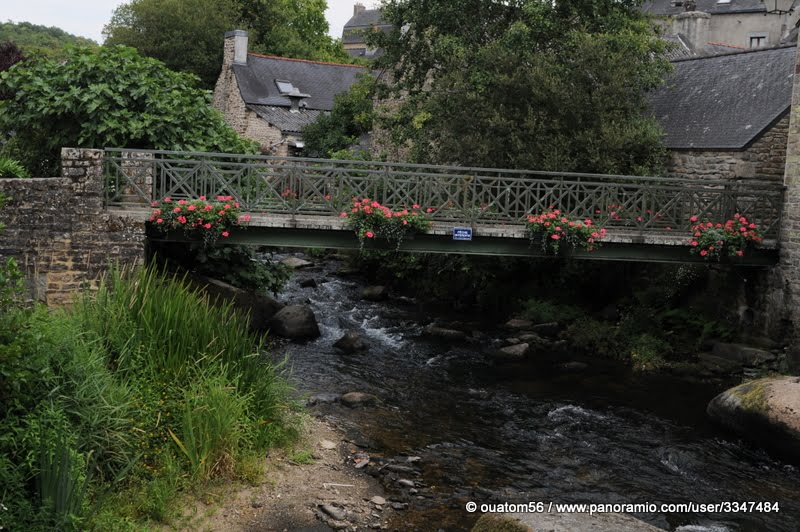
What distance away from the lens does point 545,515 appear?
6.56 m

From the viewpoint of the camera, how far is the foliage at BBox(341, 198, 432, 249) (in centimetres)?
1256

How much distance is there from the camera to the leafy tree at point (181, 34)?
3750 cm

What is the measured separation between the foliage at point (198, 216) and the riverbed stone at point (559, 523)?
274 inches

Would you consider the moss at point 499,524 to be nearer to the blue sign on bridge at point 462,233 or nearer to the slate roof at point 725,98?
the blue sign on bridge at point 462,233

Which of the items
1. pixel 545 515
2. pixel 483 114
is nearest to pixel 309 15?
pixel 483 114

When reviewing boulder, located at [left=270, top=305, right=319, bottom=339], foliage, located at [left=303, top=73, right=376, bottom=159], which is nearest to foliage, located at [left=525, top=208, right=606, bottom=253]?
boulder, located at [left=270, top=305, right=319, bottom=339]

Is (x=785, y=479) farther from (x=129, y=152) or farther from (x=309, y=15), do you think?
(x=309, y=15)

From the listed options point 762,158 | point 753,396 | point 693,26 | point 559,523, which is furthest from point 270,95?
point 559,523

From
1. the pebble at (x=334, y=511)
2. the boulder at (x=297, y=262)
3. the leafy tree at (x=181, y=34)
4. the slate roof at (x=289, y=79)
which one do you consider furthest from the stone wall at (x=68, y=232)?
the leafy tree at (x=181, y=34)

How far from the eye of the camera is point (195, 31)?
37.7 meters

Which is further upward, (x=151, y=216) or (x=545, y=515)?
(x=151, y=216)

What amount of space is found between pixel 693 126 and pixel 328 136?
15.2 m

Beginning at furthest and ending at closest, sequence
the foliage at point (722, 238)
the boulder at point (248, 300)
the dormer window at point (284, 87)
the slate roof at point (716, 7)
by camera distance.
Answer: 1. the slate roof at point (716, 7)
2. the dormer window at point (284, 87)
3. the boulder at point (248, 300)
4. the foliage at point (722, 238)

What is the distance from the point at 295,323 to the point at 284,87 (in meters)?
20.7
